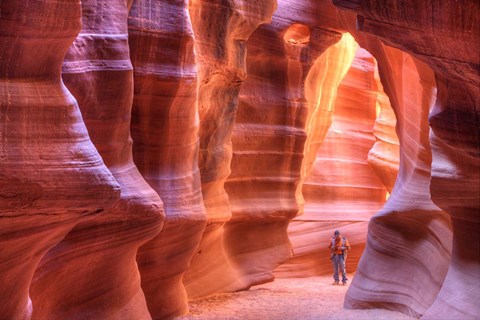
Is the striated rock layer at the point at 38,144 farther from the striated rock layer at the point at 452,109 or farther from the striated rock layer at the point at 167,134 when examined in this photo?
the striated rock layer at the point at 167,134

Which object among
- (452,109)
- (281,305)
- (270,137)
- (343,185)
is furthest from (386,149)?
(452,109)

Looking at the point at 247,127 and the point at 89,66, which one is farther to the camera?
the point at 247,127

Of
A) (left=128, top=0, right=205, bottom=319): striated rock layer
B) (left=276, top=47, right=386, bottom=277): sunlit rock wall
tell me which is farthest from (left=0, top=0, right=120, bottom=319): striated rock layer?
(left=276, top=47, right=386, bottom=277): sunlit rock wall

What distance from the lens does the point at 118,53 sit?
787 cm

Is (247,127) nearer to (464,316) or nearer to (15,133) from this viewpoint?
(464,316)

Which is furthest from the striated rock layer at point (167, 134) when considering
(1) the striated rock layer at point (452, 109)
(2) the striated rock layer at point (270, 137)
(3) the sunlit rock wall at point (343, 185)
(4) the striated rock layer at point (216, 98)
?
(3) the sunlit rock wall at point (343, 185)

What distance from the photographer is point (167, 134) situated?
381 inches

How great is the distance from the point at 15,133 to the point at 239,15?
21.6 ft

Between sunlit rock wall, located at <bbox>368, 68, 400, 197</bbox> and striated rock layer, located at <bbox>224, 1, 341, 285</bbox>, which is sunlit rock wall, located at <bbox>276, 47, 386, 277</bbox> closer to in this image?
sunlit rock wall, located at <bbox>368, 68, 400, 197</bbox>

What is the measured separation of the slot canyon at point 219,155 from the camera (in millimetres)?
5348

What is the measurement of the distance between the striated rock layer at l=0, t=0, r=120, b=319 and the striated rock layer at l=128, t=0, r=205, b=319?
3821 millimetres

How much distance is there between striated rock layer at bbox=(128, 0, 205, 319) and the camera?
9.33 meters

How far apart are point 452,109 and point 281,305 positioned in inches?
227

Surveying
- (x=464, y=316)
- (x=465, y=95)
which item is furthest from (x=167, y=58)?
(x=464, y=316)
